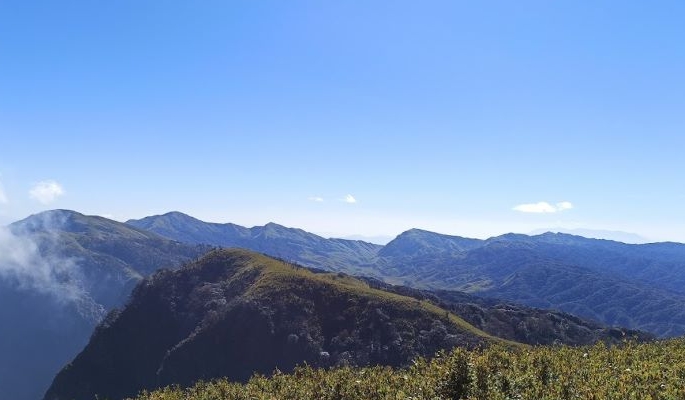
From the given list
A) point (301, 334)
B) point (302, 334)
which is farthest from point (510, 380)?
point (301, 334)

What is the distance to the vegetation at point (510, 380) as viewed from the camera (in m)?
16.5

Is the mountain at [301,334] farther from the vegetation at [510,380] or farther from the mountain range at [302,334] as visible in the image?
the vegetation at [510,380]

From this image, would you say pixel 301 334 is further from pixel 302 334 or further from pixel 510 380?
pixel 510 380

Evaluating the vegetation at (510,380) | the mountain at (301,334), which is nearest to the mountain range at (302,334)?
the mountain at (301,334)

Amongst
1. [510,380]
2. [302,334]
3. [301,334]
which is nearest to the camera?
[510,380]

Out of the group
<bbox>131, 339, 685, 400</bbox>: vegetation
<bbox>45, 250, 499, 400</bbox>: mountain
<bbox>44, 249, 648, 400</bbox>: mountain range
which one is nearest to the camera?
<bbox>131, 339, 685, 400</bbox>: vegetation

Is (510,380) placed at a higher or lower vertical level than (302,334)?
higher

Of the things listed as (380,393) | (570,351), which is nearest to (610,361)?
(570,351)

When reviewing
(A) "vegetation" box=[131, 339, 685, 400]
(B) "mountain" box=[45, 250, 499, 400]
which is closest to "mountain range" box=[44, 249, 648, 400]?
(B) "mountain" box=[45, 250, 499, 400]

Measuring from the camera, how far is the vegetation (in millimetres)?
16500

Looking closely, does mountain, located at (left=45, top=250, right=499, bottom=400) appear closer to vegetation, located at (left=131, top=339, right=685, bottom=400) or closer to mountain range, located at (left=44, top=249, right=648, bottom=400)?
mountain range, located at (left=44, top=249, right=648, bottom=400)

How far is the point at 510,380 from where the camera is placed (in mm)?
18391

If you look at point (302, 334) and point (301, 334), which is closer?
point (302, 334)

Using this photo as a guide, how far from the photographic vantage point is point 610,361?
23.4 m
